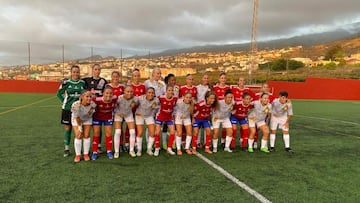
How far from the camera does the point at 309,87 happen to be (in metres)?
25.8

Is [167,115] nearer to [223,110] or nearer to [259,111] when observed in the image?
[223,110]

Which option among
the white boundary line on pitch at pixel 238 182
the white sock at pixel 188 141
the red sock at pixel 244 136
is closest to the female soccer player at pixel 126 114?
the white sock at pixel 188 141

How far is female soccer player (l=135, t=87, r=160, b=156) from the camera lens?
5.76 m

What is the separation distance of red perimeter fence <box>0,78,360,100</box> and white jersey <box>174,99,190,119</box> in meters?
22.3

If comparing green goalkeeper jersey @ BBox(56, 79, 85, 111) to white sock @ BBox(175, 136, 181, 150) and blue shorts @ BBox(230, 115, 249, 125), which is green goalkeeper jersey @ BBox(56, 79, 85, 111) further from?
blue shorts @ BBox(230, 115, 249, 125)

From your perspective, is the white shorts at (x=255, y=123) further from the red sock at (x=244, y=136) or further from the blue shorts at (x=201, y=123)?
the blue shorts at (x=201, y=123)

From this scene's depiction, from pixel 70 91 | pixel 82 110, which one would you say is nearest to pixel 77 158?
pixel 82 110

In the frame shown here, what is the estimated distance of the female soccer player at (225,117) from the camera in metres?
6.23

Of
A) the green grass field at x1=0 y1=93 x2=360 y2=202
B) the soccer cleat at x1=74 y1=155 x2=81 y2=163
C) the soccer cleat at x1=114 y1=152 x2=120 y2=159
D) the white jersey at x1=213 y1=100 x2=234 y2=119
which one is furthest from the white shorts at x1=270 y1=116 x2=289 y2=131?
the soccer cleat at x1=74 y1=155 x2=81 y2=163

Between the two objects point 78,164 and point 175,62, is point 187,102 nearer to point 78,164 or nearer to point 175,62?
point 78,164

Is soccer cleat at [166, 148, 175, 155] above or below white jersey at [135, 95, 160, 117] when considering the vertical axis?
below

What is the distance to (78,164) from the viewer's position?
512 centimetres

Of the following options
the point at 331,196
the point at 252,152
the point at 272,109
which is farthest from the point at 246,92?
the point at 331,196

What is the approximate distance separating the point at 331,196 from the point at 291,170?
1.17 meters
